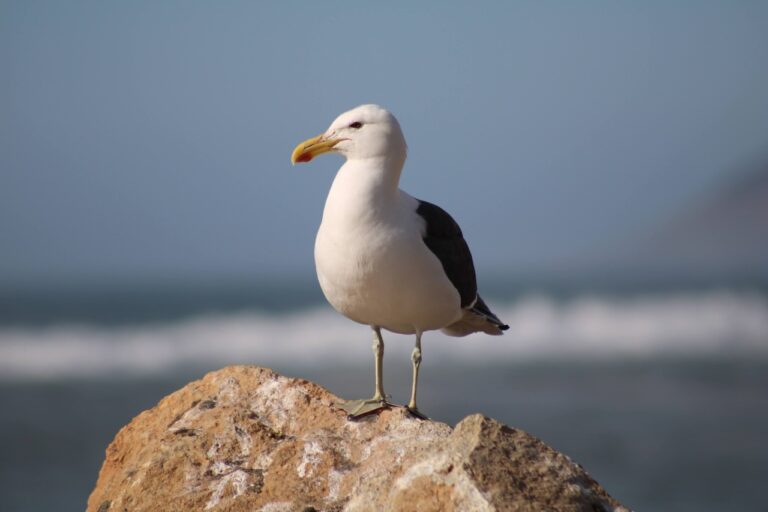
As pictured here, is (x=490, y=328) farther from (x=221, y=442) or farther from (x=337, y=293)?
(x=221, y=442)

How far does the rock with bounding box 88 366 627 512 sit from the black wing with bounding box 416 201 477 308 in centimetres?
91

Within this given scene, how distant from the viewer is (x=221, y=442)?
5191mm

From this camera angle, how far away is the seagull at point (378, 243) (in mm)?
5531

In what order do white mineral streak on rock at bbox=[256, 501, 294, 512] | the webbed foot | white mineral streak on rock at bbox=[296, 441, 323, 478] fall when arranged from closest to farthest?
1. white mineral streak on rock at bbox=[256, 501, 294, 512]
2. white mineral streak on rock at bbox=[296, 441, 323, 478]
3. the webbed foot

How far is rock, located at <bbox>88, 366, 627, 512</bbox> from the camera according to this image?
13.9ft

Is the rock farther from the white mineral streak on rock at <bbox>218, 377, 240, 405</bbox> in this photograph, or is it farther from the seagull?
the seagull

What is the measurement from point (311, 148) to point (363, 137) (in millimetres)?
307

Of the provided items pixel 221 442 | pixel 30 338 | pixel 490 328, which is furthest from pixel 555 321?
pixel 221 442

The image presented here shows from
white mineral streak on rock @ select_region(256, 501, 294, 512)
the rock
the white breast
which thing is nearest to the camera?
the rock

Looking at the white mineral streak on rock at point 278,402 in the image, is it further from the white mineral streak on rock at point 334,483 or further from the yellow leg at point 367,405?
the white mineral streak on rock at point 334,483

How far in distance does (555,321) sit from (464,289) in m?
21.5

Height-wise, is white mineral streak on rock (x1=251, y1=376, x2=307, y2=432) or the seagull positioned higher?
the seagull

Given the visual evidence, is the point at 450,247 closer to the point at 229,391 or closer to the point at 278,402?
the point at 278,402

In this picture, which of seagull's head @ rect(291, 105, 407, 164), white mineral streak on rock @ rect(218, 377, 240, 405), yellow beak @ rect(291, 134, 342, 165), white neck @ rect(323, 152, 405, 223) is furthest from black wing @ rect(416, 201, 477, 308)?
white mineral streak on rock @ rect(218, 377, 240, 405)
